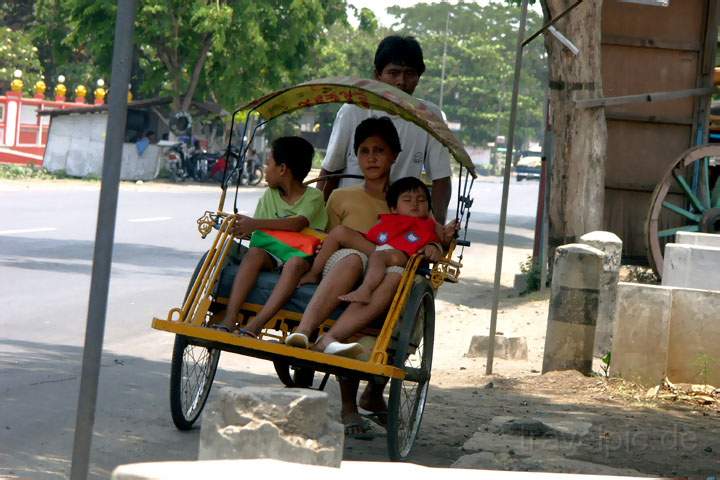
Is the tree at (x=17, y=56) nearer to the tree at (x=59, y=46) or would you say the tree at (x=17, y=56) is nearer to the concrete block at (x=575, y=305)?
the tree at (x=59, y=46)

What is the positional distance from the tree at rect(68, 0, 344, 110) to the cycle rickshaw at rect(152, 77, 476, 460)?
31.9 meters

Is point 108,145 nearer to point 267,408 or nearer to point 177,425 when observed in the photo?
point 267,408

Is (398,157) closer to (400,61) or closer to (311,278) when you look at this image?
(400,61)

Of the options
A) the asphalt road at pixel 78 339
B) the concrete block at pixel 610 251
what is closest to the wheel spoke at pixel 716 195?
the concrete block at pixel 610 251

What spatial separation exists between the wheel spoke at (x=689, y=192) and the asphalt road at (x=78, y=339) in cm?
514

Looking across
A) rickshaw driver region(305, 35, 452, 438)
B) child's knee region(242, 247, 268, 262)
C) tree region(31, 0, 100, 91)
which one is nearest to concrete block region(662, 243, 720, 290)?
rickshaw driver region(305, 35, 452, 438)

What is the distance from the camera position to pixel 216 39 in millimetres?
39562

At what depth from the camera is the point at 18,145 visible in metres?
43.5

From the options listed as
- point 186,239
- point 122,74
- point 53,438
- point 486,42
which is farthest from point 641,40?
point 486,42

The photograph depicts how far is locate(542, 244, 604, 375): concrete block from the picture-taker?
935 cm

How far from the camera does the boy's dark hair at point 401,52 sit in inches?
291

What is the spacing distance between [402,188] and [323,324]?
0.79 m

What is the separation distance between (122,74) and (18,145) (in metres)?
41.3

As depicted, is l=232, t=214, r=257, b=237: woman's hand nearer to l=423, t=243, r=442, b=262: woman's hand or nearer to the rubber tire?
the rubber tire
